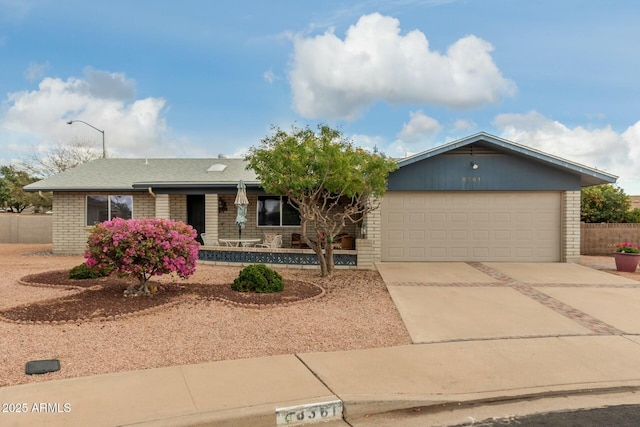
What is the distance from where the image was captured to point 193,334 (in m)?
6.69

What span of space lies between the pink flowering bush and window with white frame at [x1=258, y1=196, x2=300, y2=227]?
30.3ft

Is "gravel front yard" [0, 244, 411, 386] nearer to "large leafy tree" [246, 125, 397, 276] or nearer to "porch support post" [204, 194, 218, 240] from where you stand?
"large leafy tree" [246, 125, 397, 276]

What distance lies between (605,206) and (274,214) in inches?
554

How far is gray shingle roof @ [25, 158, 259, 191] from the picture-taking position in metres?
17.0

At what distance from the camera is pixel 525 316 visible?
809 centimetres

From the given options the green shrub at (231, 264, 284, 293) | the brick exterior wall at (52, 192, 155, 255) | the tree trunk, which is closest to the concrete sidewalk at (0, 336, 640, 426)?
the green shrub at (231, 264, 284, 293)

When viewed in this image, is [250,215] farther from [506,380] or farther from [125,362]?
[506,380]

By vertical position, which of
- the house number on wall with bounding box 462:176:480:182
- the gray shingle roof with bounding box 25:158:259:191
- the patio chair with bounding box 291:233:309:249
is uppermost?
the gray shingle roof with bounding box 25:158:259:191

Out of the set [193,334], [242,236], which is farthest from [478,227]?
[193,334]

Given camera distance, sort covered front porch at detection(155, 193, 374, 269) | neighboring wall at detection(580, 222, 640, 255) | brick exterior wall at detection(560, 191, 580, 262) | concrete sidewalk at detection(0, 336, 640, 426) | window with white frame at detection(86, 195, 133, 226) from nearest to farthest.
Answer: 1. concrete sidewalk at detection(0, 336, 640, 426)
2. covered front porch at detection(155, 193, 374, 269)
3. brick exterior wall at detection(560, 191, 580, 262)
4. window with white frame at detection(86, 195, 133, 226)
5. neighboring wall at detection(580, 222, 640, 255)

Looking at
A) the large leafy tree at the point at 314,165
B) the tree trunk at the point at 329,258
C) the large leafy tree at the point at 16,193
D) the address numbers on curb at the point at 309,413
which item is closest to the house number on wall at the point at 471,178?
the large leafy tree at the point at 314,165

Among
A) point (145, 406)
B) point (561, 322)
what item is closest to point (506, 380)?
point (561, 322)

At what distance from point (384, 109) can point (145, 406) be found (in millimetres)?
15487

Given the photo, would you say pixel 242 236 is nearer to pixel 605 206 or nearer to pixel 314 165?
pixel 314 165
